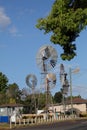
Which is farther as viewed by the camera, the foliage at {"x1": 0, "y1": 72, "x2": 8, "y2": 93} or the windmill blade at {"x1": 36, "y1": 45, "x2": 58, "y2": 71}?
the foliage at {"x1": 0, "y1": 72, "x2": 8, "y2": 93}

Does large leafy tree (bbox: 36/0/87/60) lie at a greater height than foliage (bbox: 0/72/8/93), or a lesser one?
lesser

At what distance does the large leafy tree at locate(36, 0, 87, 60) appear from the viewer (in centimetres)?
1523

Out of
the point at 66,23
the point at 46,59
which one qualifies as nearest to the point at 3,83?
the point at 46,59

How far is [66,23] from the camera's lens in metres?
15.2

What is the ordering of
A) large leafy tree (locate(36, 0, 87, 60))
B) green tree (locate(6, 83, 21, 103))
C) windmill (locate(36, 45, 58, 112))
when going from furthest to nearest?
1. green tree (locate(6, 83, 21, 103))
2. windmill (locate(36, 45, 58, 112))
3. large leafy tree (locate(36, 0, 87, 60))

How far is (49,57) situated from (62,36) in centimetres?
6219

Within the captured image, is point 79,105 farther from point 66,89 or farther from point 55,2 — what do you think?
point 55,2

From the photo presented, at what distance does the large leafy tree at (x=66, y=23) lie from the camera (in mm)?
15234

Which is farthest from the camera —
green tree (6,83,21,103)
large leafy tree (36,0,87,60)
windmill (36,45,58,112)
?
green tree (6,83,21,103)

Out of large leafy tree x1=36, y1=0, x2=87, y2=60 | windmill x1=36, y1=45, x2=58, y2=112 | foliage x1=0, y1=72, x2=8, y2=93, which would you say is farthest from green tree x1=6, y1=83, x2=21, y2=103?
large leafy tree x1=36, y1=0, x2=87, y2=60

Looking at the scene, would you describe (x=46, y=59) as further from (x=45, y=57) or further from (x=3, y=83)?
(x=3, y=83)

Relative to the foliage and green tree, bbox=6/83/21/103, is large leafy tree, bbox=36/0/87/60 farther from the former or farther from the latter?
the foliage

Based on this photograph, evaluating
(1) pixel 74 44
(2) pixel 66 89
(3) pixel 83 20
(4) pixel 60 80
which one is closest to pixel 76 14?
(3) pixel 83 20

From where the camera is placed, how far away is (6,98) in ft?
501
